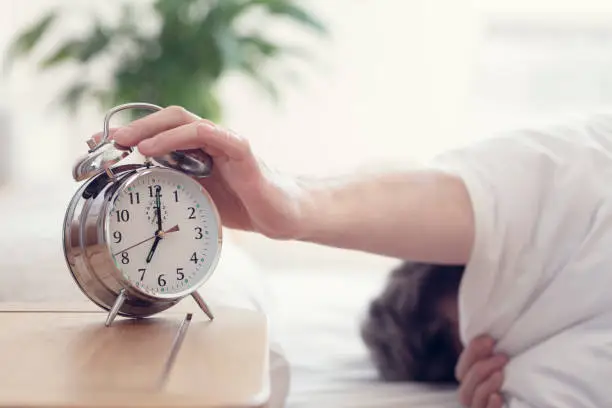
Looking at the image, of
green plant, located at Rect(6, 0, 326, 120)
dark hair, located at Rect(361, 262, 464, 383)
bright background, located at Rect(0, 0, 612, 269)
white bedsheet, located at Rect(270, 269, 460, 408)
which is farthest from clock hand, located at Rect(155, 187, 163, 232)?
bright background, located at Rect(0, 0, 612, 269)

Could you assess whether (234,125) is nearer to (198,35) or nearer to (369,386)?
(198,35)

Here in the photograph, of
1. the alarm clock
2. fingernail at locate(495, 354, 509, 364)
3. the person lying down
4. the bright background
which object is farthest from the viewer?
the bright background

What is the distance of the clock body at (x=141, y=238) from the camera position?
678 mm

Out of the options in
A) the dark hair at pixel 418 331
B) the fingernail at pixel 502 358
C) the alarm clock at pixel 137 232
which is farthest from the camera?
the dark hair at pixel 418 331

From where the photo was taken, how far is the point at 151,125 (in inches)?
27.8

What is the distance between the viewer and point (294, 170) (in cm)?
291

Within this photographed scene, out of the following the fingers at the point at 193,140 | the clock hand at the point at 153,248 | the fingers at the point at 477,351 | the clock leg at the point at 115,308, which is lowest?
the fingers at the point at 477,351

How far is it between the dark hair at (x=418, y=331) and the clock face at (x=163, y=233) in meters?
0.53

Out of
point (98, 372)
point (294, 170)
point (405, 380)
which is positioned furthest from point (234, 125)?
point (98, 372)

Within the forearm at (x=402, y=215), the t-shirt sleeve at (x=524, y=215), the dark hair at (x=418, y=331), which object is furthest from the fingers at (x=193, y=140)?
the dark hair at (x=418, y=331)

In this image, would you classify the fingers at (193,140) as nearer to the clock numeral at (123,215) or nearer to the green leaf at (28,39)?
the clock numeral at (123,215)

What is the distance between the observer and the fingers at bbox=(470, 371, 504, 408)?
95 cm

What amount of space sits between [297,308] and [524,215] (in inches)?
28.6

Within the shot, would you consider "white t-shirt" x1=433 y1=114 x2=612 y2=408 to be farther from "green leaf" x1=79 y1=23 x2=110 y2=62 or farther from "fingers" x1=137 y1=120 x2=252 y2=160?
"green leaf" x1=79 y1=23 x2=110 y2=62
